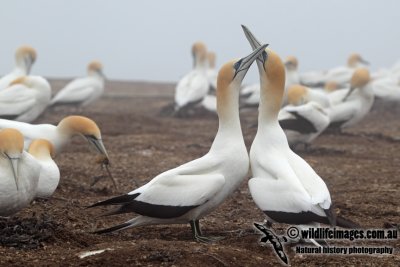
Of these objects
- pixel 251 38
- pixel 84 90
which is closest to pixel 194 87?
pixel 84 90

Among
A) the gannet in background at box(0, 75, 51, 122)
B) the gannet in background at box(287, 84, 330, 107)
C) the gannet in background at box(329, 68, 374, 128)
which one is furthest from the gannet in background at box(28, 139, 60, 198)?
the gannet in background at box(329, 68, 374, 128)

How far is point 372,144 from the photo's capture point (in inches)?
503

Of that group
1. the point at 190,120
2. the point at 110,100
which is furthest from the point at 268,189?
the point at 110,100

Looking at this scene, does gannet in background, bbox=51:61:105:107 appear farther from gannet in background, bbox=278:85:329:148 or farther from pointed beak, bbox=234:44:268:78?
pointed beak, bbox=234:44:268:78

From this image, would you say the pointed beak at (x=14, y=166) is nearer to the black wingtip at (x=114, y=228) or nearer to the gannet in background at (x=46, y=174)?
the black wingtip at (x=114, y=228)

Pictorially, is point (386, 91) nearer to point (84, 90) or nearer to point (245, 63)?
point (84, 90)

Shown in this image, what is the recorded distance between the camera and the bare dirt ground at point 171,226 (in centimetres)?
520

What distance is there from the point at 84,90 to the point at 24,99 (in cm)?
506

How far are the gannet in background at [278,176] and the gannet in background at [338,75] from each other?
47.8ft

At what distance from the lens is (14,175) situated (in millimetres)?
5949

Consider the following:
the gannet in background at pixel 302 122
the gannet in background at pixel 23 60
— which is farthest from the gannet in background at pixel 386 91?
the gannet in background at pixel 23 60

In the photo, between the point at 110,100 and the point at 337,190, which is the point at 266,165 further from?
the point at 110,100

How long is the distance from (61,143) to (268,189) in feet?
12.3

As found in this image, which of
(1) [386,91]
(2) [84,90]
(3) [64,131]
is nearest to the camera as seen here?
(3) [64,131]
